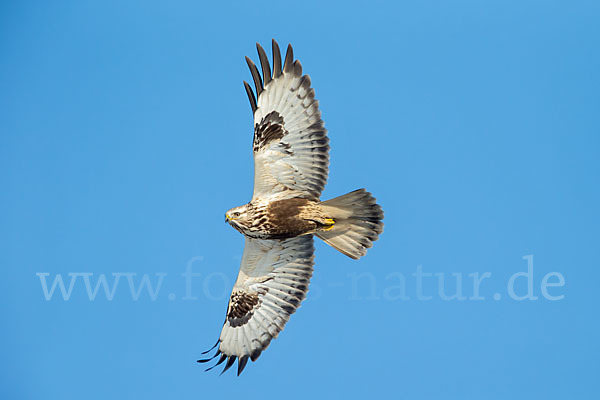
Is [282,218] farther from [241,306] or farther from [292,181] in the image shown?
[241,306]

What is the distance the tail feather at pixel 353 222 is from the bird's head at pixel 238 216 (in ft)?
3.20

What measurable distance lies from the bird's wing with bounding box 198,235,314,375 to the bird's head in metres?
0.50

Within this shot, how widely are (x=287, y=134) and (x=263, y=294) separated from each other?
7.39ft

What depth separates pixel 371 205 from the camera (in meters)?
9.56

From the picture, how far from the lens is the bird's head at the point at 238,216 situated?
9541mm

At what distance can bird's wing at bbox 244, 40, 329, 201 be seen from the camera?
31.3ft

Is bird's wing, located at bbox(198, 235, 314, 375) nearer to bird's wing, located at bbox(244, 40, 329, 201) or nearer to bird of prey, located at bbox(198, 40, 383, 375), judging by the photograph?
bird of prey, located at bbox(198, 40, 383, 375)

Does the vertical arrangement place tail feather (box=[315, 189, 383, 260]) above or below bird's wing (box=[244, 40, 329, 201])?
below

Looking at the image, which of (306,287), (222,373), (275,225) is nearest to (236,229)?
(275,225)

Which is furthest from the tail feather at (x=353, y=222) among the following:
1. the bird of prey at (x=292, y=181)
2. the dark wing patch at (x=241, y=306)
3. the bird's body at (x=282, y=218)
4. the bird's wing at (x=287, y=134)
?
the dark wing patch at (x=241, y=306)

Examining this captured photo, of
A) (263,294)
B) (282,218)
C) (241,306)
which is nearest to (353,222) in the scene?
(282,218)

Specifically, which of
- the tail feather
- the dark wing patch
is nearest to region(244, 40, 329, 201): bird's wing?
the tail feather

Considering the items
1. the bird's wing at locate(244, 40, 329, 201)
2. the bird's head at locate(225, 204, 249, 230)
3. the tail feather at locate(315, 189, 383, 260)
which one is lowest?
the bird's head at locate(225, 204, 249, 230)

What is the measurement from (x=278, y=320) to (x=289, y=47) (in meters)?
3.62
